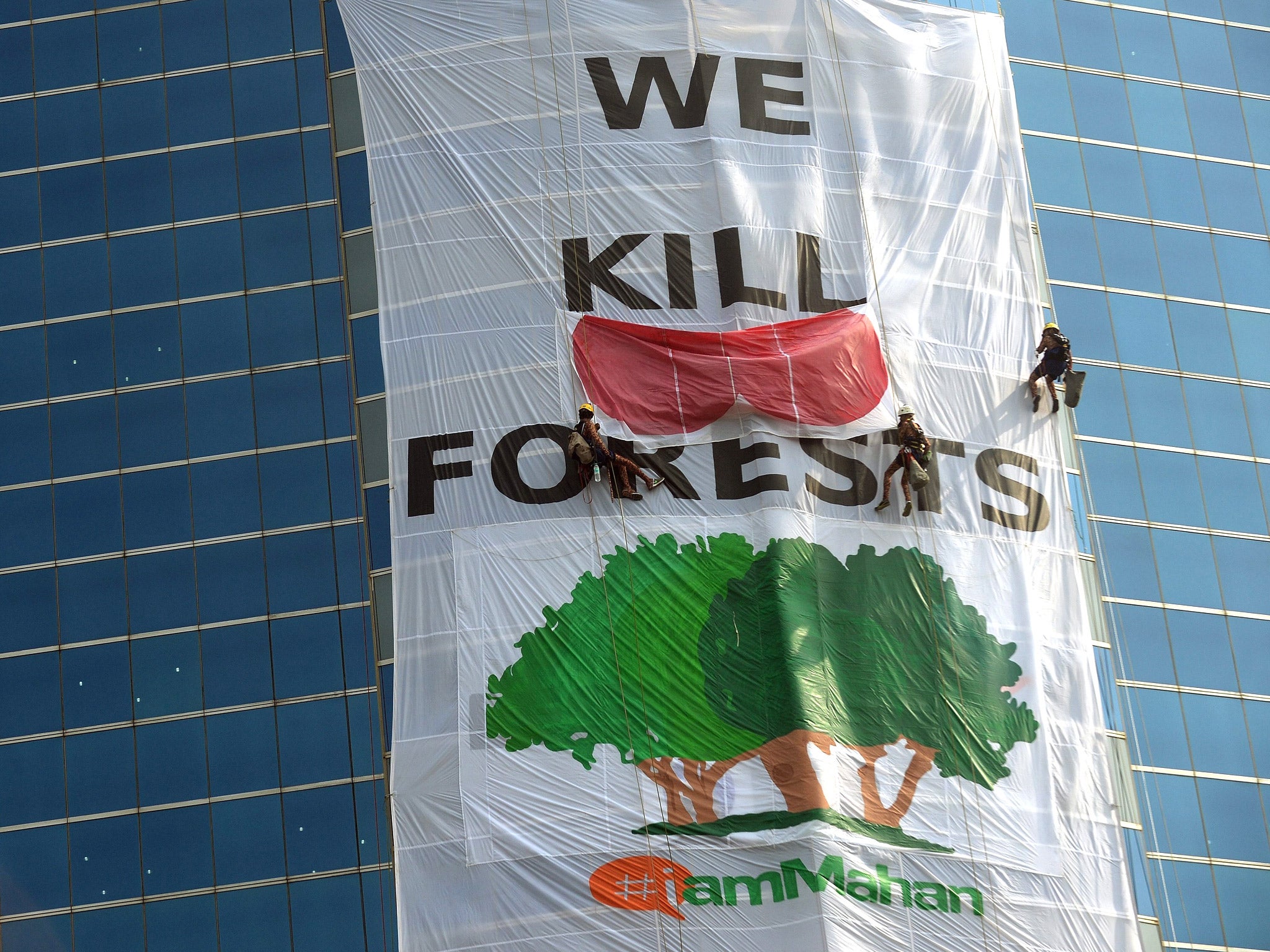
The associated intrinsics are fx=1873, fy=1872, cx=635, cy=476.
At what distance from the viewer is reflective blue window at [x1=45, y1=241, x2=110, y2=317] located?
42938 millimetres

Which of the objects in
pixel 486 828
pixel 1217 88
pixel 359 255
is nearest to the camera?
pixel 486 828

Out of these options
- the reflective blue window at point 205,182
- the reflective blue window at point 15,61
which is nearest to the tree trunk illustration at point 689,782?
the reflective blue window at point 205,182

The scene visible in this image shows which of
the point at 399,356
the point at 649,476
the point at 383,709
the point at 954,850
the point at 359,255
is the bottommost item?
the point at 954,850

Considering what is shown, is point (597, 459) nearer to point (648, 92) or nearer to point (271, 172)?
point (648, 92)

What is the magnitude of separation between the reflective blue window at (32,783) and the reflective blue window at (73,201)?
39.7 ft

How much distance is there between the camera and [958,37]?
4009cm

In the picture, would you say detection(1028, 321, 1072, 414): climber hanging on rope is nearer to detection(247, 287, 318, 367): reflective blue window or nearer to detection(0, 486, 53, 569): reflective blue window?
detection(247, 287, 318, 367): reflective blue window

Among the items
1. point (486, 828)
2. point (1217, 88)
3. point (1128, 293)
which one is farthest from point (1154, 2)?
point (486, 828)

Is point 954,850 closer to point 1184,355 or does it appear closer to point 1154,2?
point 1184,355

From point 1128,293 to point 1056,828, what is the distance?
1473 centimetres

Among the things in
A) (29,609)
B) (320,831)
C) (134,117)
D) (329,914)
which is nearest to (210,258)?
(134,117)

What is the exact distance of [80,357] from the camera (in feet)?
139

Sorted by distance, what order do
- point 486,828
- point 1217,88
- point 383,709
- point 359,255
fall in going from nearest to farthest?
point 486,828
point 383,709
point 359,255
point 1217,88

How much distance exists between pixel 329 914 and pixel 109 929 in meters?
4.50
